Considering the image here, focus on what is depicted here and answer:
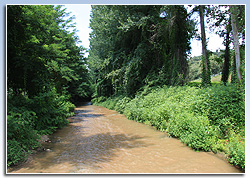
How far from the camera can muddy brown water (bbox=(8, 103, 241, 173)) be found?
4.59 m

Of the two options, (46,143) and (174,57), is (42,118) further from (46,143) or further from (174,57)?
(174,57)

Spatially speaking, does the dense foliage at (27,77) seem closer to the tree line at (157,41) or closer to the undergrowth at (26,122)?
the undergrowth at (26,122)

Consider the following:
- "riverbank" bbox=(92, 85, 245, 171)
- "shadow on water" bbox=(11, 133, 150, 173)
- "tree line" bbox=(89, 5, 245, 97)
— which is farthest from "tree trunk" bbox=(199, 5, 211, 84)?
"shadow on water" bbox=(11, 133, 150, 173)

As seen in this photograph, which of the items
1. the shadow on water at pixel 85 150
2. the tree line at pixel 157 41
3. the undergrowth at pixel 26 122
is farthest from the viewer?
the tree line at pixel 157 41

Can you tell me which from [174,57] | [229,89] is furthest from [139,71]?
[229,89]

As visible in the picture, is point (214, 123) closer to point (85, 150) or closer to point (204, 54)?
point (85, 150)

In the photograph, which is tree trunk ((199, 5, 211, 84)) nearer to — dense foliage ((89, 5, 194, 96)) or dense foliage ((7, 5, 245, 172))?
dense foliage ((7, 5, 245, 172))

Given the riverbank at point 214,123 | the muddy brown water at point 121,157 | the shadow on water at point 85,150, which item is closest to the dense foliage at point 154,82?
the riverbank at point 214,123

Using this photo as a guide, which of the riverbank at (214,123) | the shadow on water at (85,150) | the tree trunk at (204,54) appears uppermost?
the tree trunk at (204,54)

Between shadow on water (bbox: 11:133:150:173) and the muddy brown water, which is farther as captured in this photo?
shadow on water (bbox: 11:133:150:173)

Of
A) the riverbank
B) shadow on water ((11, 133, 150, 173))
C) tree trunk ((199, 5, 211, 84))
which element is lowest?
shadow on water ((11, 133, 150, 173))

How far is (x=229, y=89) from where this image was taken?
21.9 ft

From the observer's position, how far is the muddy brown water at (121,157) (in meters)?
4.59

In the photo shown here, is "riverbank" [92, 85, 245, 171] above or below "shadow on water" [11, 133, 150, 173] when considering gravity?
above
